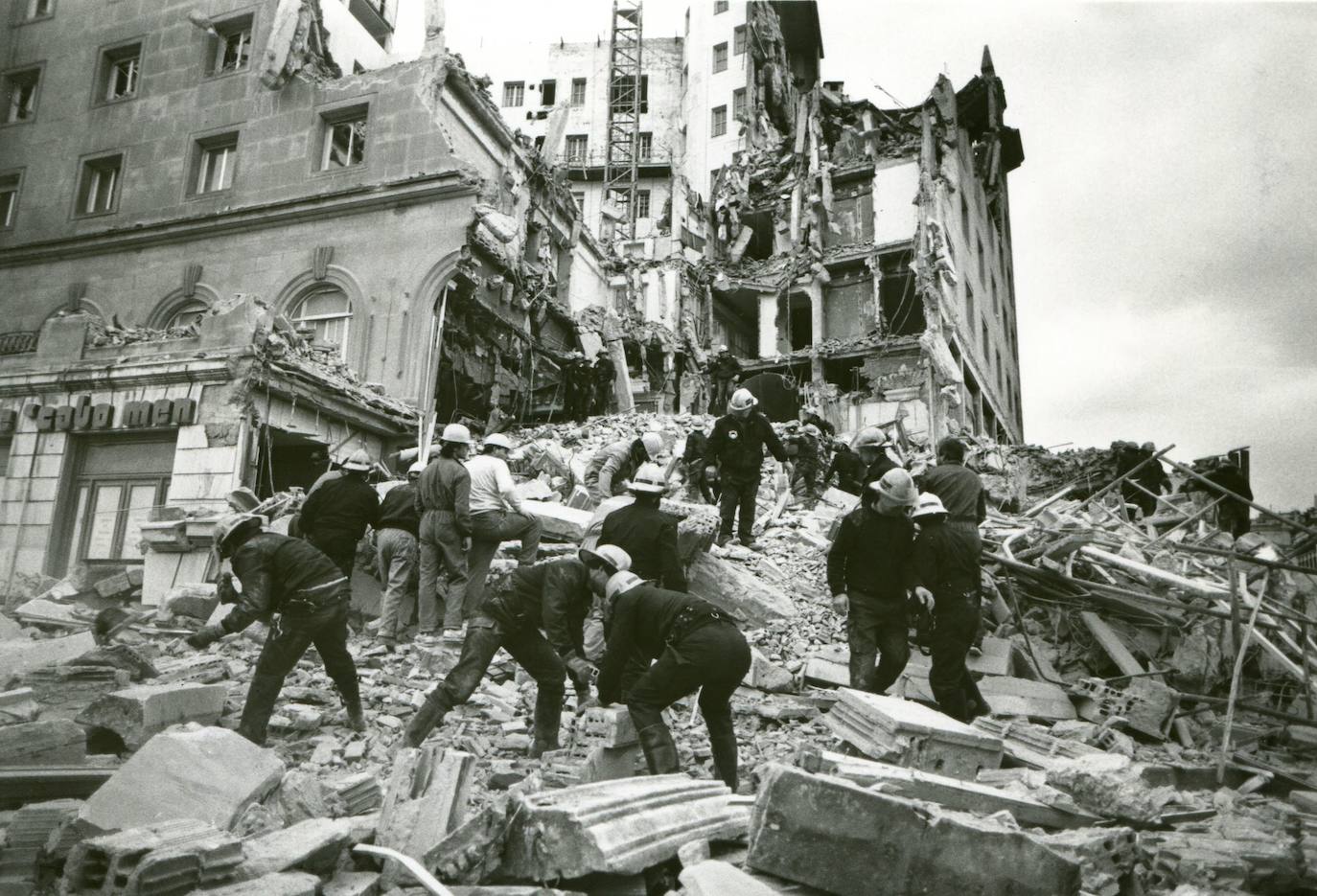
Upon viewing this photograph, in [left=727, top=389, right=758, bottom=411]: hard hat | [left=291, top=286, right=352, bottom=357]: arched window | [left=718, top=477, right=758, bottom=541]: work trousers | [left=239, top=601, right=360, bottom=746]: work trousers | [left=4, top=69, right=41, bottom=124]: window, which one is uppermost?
[left=4, top=69, right=41, bottom=124]: window

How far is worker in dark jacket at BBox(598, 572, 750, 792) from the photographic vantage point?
4.15m

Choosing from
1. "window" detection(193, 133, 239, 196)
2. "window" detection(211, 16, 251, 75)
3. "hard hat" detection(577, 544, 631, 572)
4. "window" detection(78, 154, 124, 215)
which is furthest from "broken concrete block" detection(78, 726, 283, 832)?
"window" detection(78, 154, 124, 215)

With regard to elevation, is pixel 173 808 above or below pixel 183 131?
below

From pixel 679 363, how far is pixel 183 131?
15074mm

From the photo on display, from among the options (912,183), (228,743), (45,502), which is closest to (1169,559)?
(228,743)

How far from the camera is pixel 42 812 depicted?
3.46m

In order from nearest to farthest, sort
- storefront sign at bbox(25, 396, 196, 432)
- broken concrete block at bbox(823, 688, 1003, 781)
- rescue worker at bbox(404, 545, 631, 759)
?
broken concrete block at bbox(823, 688, 1003, 781), rescue worker at bbox(404, 545, 631, 759), storefront sign at bbox(25, 396, 196, 432)

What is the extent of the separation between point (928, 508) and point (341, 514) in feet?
15.9

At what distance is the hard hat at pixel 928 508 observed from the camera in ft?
19.4

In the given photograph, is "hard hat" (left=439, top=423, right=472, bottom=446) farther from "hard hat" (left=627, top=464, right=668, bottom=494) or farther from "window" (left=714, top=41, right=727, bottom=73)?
"window" (left=714, top=41, right=727, bottom=73)

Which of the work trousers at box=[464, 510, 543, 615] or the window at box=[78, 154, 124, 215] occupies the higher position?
the window at box=[78, 154, 124, 215]

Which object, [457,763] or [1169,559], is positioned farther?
[1169,559]

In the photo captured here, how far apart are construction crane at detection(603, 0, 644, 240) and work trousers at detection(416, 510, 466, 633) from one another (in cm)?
3383

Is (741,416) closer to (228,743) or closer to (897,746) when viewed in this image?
(897,746)
